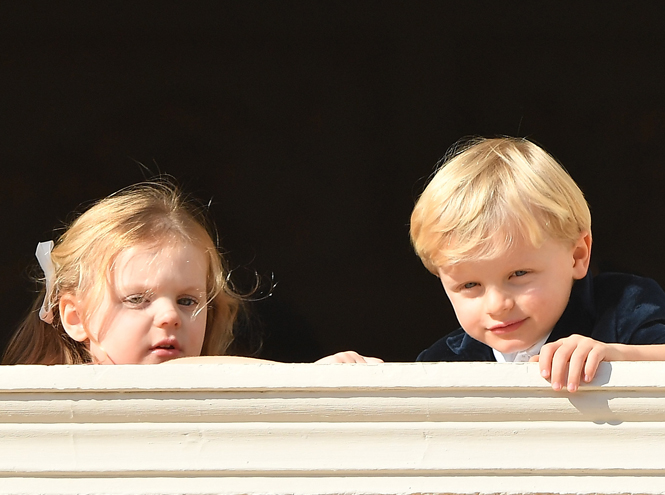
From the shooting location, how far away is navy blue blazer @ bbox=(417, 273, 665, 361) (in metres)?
1.72

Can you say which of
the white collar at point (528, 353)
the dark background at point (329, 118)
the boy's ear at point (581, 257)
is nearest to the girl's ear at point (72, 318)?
the dark background at point (329, 118)

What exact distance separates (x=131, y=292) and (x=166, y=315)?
0.10m

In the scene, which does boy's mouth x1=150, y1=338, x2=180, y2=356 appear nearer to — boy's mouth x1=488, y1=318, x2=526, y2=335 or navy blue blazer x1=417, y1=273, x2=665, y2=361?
boy's mouth x1=488, y1=318, x2=526, y2=335

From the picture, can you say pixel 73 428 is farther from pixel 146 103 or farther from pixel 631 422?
pixel 146 103

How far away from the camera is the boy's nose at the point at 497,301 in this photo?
170 centimetres

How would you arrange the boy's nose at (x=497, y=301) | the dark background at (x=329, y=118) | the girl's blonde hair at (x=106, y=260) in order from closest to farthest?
the boy's nose at (x=497, y=301) → the girl's blonde hair at (x=106, y=260) → the dark background at (x=329, y=118)

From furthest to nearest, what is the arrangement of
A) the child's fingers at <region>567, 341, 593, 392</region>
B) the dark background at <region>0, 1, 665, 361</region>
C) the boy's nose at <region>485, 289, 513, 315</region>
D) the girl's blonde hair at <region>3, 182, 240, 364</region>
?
1. the dark background at <region>0, 1, 665, 361</region>
2. the girl's blonde hair at <region>3, 182, 240, 364</region>
3. the boy's nose at <region>485, 289, 513, 315</region>
4. the child's fingers at <region>567, 341, 593, 392</region>

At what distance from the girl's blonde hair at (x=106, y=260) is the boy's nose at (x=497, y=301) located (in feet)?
2.15

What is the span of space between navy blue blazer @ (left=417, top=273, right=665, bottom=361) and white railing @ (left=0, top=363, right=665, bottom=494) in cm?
46

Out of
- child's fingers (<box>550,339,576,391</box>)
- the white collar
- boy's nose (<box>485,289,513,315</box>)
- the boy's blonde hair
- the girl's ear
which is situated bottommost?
the girl's ear

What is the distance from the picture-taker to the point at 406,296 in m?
2.80

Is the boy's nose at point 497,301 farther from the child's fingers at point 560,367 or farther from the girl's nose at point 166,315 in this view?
the girl's nose at point 166,315

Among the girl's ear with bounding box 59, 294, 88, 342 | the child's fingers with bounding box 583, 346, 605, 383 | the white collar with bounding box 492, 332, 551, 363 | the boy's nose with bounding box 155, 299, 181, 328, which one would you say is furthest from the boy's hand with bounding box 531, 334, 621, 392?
the girl's ear with bounding box 59, 294, 88, 342

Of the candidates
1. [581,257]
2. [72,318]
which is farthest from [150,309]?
[581,257]
